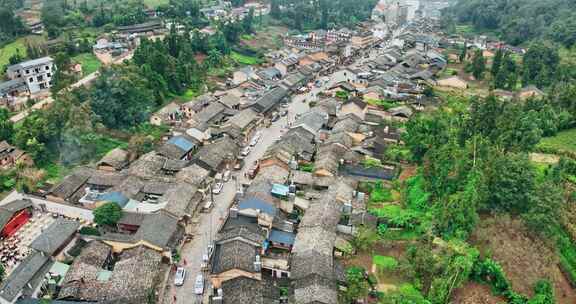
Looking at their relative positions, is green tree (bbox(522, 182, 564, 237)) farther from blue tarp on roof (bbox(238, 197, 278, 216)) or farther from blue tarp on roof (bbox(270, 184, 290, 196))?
blue tarp on roof (bbox(238, 197, 278, 216))

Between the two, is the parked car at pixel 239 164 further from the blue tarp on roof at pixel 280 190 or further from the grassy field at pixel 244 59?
the grassy field at pixel 244 59

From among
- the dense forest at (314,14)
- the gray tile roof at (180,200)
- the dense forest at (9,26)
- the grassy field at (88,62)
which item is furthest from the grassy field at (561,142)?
the dense forest at (9,26)

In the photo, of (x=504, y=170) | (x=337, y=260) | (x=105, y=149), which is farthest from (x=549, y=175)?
(x=105, y=149)

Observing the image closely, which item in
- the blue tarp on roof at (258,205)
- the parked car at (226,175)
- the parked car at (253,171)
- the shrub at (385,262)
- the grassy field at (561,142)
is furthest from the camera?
the grassy field at (561,142)

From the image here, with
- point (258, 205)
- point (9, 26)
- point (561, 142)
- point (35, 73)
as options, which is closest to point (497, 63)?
point (561, 142)

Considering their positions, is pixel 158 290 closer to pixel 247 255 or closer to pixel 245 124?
pixel 247 255
